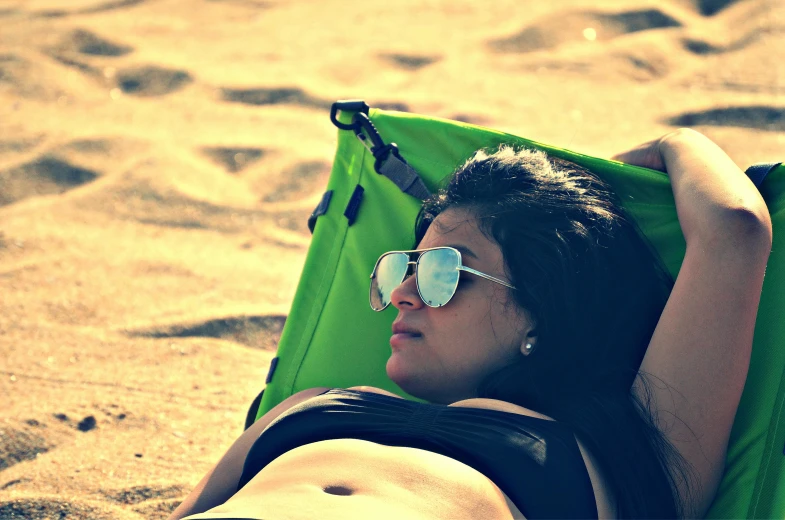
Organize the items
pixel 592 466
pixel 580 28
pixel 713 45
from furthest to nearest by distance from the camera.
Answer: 1. pixel 580 28
2. pixel 713 45
3. pixel 592 466

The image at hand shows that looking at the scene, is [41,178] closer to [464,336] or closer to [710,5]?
[464,336]

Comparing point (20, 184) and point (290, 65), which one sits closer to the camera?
point (20, 184)

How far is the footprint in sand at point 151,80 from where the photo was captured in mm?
4691

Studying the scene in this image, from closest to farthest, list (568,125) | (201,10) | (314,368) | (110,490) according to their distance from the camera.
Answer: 1. (110,490)
2. (314,368)
3. (568,125)
4. (201,10)

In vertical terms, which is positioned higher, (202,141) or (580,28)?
(580,28)

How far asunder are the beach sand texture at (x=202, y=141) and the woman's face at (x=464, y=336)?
78cm

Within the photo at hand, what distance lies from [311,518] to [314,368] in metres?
0.96

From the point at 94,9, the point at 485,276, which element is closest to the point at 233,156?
the point at 94,9

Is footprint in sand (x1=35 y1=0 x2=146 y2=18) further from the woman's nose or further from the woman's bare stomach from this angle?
the woman's bare stomach

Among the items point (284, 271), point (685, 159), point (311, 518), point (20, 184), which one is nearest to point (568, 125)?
point (284, 271)

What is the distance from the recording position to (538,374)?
1.67 metres

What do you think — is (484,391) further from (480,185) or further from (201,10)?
(201,10)

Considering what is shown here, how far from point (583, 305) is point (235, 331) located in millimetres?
1509

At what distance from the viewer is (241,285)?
3.20 m
